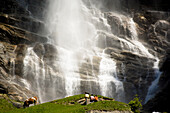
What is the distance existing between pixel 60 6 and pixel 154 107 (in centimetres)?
4713

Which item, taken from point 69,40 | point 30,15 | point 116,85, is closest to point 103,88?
point 116,85

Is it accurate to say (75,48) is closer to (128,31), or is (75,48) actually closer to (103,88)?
(103,88)

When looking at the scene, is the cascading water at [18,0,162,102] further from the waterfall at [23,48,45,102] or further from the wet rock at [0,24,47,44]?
the wet rock at [0,24,47,44]

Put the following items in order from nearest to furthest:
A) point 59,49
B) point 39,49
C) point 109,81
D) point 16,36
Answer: point 109,81
point 39,49
point 16,36
point 59,49

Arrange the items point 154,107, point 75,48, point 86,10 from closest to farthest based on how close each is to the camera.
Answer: point 154,107 < point 75,48 < point 86,10

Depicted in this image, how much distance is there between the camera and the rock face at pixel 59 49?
139 feet

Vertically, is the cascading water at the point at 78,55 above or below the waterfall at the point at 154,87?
above

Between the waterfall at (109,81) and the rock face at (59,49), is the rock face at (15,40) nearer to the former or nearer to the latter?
the rock face at (59,49)

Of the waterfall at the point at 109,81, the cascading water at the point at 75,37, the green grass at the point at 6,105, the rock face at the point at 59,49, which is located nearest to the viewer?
the green grass at the point at 6,105

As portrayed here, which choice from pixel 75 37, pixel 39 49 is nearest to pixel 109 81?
pixel 39 49

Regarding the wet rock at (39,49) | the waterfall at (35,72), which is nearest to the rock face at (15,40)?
the waterfall at (35,72)

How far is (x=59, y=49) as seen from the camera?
50.8m

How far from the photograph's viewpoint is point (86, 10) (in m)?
69.2

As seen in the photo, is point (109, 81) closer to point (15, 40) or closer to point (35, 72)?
point (35, 72)
